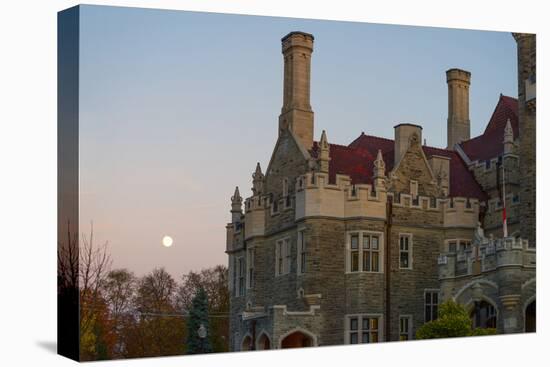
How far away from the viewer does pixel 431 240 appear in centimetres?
2434

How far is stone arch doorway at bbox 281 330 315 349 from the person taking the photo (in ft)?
73.6

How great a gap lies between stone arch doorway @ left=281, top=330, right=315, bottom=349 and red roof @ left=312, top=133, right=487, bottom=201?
A: 3.29 m

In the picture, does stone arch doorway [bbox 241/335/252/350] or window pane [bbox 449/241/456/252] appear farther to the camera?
window pane [bbox 449/241/456/252]

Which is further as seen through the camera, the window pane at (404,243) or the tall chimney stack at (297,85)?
the window pane at (404,243)

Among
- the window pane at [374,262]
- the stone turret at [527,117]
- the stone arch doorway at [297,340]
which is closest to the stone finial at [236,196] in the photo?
the stone arch doorway at [297,340]

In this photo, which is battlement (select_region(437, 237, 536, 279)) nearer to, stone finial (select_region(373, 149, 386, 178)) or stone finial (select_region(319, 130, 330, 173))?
stone finial (select_region(373, 149, 386, 178))

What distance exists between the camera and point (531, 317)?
24.5 meters

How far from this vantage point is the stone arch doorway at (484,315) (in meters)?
23.9

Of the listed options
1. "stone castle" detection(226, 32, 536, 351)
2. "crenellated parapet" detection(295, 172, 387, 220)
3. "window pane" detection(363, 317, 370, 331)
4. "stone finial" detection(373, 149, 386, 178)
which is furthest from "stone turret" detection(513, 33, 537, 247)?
"window pane" detection(363, 317, 370, 331)

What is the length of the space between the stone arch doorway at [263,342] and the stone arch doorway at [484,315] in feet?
15.6

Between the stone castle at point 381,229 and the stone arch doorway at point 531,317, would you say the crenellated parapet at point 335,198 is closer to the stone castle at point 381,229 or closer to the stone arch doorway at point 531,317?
the stone castle at point 381,229

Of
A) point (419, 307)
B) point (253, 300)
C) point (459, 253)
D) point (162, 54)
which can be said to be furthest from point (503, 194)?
point (162, 54)

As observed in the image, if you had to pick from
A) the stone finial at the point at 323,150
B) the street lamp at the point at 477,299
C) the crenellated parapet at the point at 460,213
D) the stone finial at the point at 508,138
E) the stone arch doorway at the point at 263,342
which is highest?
the stone finial at the point at 508,138

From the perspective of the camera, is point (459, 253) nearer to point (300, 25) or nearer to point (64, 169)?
point (300, 25)
